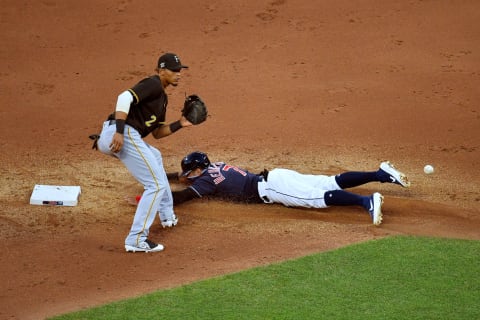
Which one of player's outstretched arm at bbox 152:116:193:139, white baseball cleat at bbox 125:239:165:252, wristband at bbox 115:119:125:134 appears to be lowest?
white baseball cleat at bbox 125:239:165:252

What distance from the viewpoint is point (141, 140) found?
8.28m

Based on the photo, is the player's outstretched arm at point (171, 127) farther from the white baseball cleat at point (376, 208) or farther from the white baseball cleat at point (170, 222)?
the white baseball cleat at point (376, 208)

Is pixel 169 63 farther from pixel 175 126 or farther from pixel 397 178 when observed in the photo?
pixel 397 178

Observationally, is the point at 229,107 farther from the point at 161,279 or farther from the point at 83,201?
the point at 161,279

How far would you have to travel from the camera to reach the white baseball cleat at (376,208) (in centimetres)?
856

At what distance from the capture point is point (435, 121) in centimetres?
1102

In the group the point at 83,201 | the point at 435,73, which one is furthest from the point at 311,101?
the point at 83,201

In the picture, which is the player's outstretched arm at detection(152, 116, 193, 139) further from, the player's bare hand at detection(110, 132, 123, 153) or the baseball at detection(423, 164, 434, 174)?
the baseball at detection(423, 164, 434, 174)

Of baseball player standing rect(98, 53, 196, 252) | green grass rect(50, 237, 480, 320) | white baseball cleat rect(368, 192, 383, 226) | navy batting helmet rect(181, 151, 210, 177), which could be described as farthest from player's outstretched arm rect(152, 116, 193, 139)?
white baseball cleat rect(368, 192, 383, 226)

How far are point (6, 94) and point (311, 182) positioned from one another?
16.3 ft

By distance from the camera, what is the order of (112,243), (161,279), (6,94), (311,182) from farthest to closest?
(6,94)
(311,182)
(112,243)
(161,279)

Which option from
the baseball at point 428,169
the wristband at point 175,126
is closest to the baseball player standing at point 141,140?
the wristband at point 175,126

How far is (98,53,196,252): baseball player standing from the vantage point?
318 inches

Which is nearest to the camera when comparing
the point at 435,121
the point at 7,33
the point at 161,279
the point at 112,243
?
the point at 161,279
